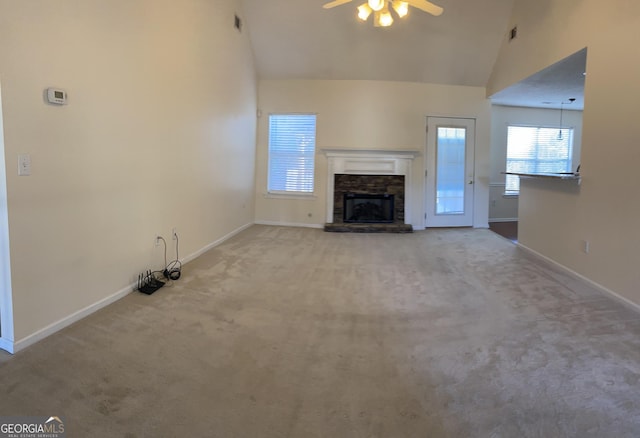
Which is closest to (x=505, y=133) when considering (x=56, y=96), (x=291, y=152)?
(x=291, y=152)

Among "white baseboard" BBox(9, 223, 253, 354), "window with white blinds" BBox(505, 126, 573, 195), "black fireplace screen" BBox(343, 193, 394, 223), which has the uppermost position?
"window with white blinds" BBox(505, 126, 573, 195)

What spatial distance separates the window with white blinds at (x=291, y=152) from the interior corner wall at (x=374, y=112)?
0.42 ft

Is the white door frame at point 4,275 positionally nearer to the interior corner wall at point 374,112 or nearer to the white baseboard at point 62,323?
the white baseboard at point 62,323

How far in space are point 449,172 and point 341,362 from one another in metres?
5.22

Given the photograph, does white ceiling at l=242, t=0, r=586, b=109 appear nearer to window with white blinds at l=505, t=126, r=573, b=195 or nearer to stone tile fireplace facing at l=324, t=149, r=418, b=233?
window with white blinds at l=505, t=126, r=573, b=195

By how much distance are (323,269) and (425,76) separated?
415cm

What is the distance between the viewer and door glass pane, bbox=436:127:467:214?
646 centimetres

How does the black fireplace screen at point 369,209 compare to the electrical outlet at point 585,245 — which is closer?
the electrical outlet at point 585,245

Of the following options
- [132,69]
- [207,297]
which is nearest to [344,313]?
[207,297]

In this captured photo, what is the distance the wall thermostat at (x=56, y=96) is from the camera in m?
2.19

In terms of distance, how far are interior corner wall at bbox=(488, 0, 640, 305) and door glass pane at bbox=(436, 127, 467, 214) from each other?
202 cm

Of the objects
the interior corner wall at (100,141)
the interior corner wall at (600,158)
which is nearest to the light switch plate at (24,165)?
the interior corner wall at (100,141)

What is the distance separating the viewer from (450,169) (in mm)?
6500

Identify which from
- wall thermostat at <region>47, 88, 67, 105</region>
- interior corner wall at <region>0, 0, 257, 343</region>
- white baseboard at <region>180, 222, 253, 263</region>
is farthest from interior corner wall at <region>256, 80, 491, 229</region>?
wall thermostat at <region>47, 88, 67, 105</region>
